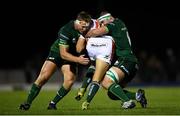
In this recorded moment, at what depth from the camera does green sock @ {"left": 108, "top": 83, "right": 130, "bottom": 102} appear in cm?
1318

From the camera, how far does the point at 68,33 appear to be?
1375 cm

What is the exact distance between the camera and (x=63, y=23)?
122 ft

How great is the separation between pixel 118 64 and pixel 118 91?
0.58 meters

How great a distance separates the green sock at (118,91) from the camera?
13180 millimetres

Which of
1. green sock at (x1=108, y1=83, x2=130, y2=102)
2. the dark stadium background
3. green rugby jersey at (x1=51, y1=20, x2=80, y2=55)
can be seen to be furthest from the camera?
the dark stadium background

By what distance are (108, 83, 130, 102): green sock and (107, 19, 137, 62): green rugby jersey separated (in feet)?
2.11

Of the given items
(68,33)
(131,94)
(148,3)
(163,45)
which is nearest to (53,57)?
(68,33)

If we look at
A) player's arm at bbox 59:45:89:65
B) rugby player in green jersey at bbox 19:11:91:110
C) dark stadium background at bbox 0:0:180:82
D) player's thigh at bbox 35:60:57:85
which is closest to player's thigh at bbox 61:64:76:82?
rugby player in green jersey at bbox 19:11:91:110

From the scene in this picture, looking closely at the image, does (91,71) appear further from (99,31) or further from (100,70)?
(99,31)

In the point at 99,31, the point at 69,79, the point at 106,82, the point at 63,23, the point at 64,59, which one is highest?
the point at 99,31

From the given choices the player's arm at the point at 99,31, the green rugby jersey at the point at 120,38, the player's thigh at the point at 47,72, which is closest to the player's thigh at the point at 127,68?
the green rugby jersey at the point at 120,38

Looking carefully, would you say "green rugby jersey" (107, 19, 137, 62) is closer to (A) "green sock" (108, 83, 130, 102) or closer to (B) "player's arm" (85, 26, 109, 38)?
(B) "player's arm" (85, 26, 109, 38)

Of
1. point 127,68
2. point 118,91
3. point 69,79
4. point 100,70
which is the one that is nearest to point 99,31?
point 100,70

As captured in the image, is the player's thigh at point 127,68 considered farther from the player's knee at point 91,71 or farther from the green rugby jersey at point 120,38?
the player's knee at point 91,71
